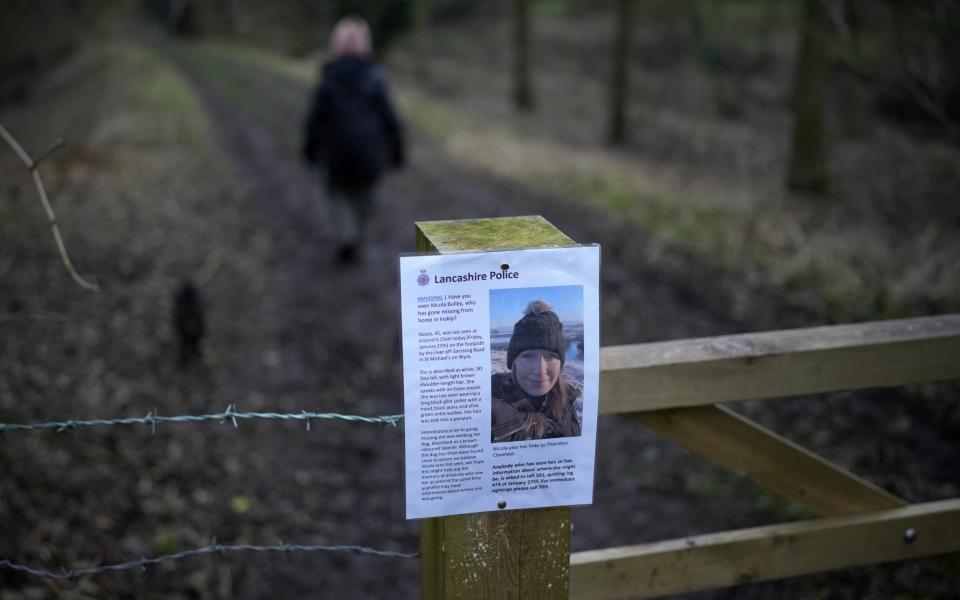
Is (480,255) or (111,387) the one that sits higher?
(480,255)

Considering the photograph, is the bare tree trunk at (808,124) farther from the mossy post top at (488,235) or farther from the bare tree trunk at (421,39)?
the bare tree trunk at (421,39)

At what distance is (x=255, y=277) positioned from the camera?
29.1 ft

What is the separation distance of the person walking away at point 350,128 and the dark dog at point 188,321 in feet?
9.19

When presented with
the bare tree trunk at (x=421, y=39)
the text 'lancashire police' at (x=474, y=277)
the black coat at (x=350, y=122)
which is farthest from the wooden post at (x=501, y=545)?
the bare tree trunk at (x=421, y=39)

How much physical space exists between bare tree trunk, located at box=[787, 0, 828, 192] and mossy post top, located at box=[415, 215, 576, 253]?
1149 cm

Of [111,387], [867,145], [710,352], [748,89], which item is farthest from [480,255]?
[748,89]

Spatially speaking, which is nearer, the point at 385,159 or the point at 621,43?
the point at 385,159

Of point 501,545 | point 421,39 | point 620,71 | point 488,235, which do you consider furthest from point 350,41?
point 421,39

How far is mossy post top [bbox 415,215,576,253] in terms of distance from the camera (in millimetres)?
1867

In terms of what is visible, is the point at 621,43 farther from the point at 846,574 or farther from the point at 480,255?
the point at 480,255

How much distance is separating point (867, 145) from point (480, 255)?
1809 centimetres

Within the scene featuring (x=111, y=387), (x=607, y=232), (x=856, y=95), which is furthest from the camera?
(x=856, y=95)

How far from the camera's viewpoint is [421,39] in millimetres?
26047

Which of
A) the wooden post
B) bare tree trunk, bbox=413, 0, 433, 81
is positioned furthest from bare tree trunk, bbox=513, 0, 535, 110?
the wooden post
